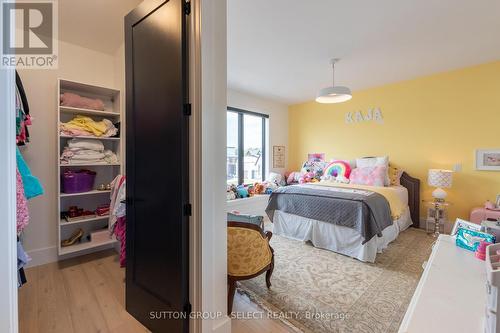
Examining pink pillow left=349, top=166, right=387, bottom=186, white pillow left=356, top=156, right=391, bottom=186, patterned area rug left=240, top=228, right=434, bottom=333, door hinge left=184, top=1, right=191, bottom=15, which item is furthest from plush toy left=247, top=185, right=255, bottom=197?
door hinge left=184, top=1, right=191, bottom=15

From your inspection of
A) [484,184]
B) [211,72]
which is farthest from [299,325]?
[484,184]

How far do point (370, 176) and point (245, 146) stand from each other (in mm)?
2470

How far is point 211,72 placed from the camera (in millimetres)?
1354

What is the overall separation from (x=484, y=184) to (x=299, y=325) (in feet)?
11.4

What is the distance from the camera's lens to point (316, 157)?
16.7ft

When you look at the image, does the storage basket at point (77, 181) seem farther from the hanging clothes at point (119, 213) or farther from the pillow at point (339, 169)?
the pillow at point (339, 169)

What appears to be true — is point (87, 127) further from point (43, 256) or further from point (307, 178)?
point (307, 178)

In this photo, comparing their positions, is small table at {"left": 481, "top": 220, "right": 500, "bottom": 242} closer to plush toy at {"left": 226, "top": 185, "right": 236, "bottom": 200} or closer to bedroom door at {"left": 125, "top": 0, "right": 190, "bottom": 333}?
bedroom door at {"left": 125, "top": 0, "right": 190, "bottom": 333}

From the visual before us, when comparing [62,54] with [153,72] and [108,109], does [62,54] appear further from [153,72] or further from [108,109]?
[153,72]

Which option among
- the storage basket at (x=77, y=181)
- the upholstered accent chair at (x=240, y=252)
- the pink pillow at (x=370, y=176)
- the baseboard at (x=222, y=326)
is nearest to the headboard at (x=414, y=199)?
the pink pillow at (x=370, y=176)

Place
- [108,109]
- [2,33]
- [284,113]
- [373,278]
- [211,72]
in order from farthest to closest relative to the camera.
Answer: [284,113]
[108,109]
[373,278]
[211,72]
[2,33]

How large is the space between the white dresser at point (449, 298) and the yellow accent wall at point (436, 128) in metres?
3.16

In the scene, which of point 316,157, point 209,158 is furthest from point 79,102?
point 316,157

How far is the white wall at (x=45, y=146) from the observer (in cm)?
239
